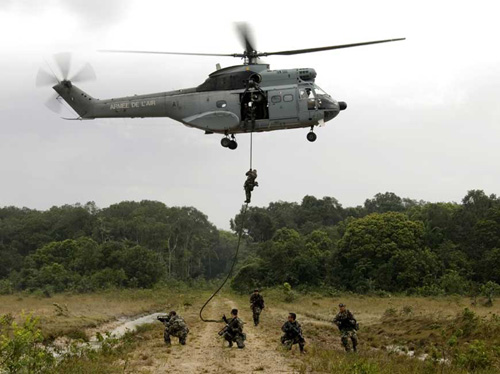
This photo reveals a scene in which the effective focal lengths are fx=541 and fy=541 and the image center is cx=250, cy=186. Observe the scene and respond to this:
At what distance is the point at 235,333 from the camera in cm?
1620

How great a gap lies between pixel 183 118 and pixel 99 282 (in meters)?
38.5

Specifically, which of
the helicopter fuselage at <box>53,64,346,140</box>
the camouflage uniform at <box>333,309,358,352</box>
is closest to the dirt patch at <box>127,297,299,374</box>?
the camouflage uniform at <box>333,309,358,352</box>

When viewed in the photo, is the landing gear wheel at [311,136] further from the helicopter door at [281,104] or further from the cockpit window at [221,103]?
the cockpit window at [221,103]

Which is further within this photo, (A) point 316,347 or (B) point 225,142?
(B) point 225,142

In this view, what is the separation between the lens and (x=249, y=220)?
93562 mm

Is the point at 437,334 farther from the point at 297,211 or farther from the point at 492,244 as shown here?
the point at 297,211

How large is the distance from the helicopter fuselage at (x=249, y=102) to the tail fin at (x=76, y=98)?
231 centimetres

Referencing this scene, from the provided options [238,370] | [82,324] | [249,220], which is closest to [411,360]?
[238,370]

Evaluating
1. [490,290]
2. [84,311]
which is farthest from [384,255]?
[84,311]

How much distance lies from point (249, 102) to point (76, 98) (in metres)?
7.47

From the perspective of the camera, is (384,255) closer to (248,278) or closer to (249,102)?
(248,278)

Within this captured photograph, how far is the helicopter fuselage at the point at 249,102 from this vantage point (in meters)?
19.2

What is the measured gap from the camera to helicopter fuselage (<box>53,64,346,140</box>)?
19156 mm

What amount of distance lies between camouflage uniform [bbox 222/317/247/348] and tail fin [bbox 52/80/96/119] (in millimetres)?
10354
